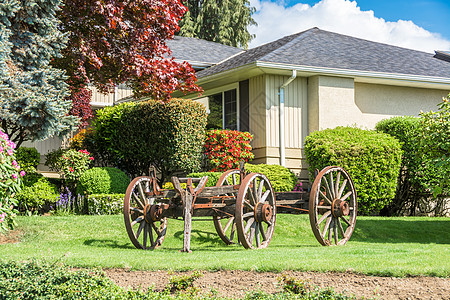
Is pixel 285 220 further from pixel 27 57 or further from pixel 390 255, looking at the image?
pixel 27 57

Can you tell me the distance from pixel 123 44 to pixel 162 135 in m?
3.01

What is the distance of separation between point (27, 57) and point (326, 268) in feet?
25.3

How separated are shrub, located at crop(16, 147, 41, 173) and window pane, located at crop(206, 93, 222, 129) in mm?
5421

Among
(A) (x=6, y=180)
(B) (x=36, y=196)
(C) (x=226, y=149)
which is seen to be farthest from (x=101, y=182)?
(A) (x=6, y=180)

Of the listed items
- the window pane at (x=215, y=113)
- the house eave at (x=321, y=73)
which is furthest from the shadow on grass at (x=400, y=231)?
the window pane at (x=215, y=113)

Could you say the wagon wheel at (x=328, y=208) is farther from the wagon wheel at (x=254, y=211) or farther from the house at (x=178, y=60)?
the house at (x=178, y=60)

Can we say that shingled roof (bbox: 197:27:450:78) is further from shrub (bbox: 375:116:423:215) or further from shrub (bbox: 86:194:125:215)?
shrub (bbox: 86:194:125:215)

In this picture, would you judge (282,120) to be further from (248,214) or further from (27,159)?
(248,214)

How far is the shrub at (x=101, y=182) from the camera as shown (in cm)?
1362

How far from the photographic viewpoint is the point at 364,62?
662 inches

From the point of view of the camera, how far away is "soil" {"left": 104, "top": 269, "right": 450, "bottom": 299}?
5352mm

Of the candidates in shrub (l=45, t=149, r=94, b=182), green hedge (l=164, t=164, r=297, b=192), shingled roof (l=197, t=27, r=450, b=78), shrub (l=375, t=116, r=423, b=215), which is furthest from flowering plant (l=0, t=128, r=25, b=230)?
shrub (l=375, t=116, r=423, b=215)

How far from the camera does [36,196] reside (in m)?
13.0

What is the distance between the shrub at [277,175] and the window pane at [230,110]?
2842 mm
